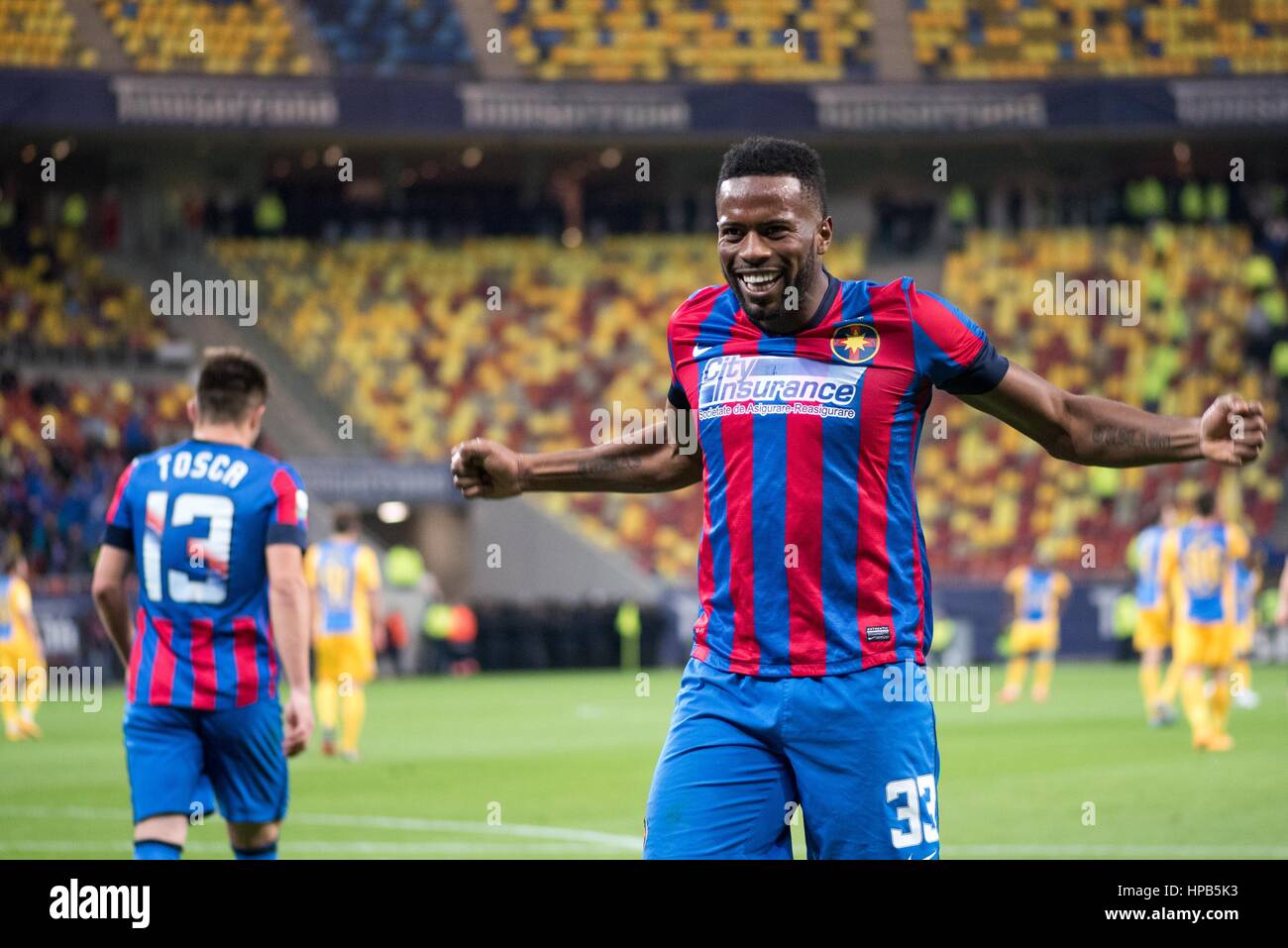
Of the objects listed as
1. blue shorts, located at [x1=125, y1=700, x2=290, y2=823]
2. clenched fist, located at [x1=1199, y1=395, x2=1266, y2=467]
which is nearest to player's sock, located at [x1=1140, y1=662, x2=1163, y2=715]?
blue shorts, located at [x1=125, y1=700, x2=290, y2=823]

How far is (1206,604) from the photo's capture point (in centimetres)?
1583

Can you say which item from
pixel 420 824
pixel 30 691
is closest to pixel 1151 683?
pixel 420 824

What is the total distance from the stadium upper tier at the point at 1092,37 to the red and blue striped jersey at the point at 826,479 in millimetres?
30068

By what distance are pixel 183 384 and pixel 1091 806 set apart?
22824 millimetres

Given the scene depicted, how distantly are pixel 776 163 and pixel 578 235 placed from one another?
31172 mm

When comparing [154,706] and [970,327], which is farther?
[154,706]

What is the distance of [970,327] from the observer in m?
4.80

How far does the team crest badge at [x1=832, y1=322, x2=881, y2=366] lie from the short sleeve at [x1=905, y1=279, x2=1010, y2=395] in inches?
4.3

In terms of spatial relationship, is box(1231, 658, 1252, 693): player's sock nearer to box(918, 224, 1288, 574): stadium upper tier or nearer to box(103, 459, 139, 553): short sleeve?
box(918, 224, 1288, 574): stadium upper tier

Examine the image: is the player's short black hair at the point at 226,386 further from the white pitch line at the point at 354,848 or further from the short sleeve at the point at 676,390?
the white pitch line at the point at 354,848

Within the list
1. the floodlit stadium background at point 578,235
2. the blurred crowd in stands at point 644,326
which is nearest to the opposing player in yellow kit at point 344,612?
the floodlit stadium background at point 578,235
